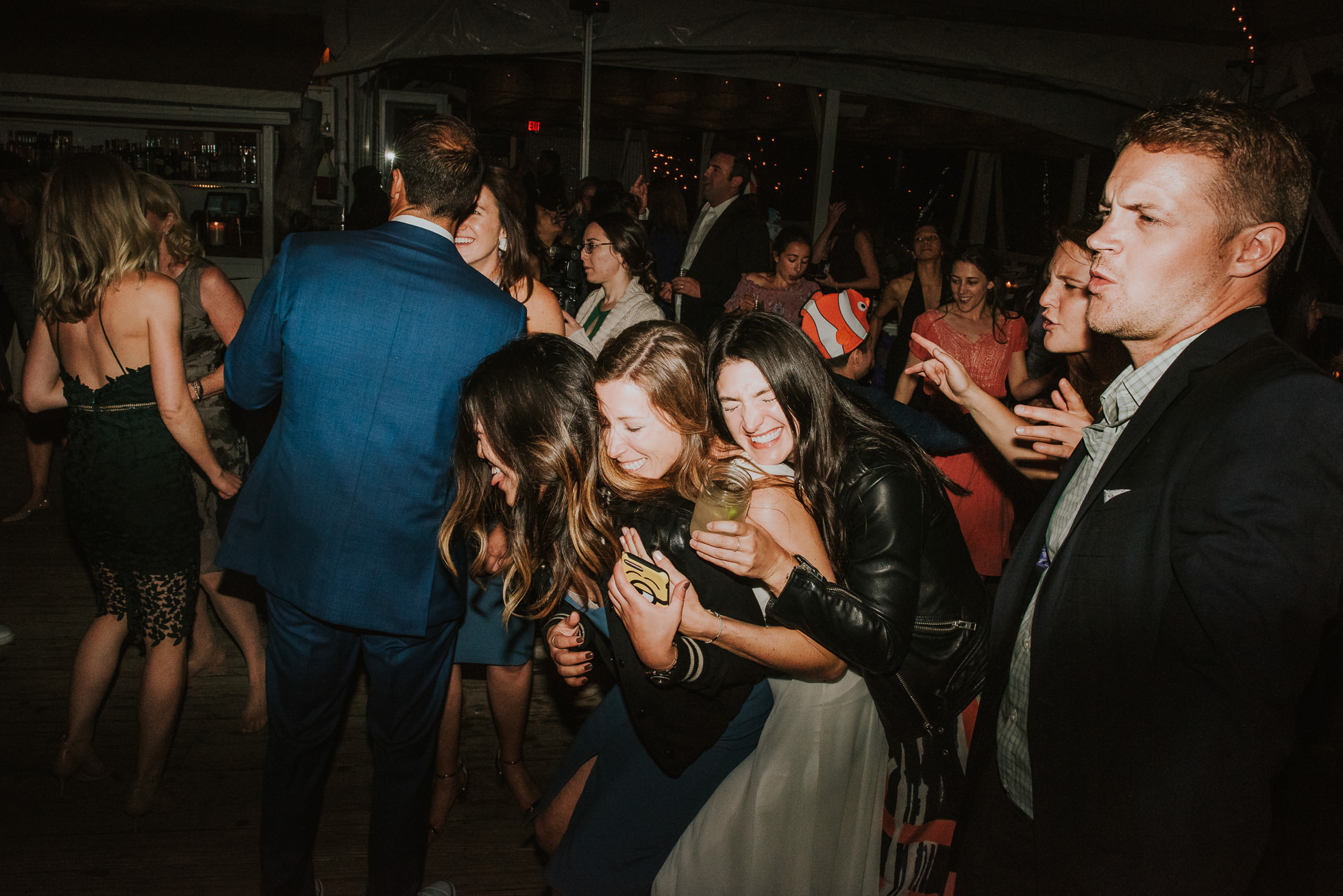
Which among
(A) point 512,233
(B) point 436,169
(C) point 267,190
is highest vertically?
(C) point 267,190

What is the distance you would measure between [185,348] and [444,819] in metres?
→ 1.71

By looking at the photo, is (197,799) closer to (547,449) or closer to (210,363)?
(210,363)

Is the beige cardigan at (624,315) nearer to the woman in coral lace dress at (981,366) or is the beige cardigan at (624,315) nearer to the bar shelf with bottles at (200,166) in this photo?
the woman in coral lace dress at (981,366)

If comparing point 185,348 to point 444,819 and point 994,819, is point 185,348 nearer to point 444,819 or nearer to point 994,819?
point 444,819

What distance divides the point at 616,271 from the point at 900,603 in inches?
85.1

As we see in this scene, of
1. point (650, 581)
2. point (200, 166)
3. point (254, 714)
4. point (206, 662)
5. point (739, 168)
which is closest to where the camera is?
point (650, 581)

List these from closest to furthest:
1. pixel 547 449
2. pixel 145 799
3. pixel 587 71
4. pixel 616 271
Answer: pixel 547 449 < pixel 145 799 < pixel 616 271 < pixel 587 71

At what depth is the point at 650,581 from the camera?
57.0 inches

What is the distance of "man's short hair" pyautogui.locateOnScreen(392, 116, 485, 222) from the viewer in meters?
1.92

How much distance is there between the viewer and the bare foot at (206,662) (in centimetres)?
330

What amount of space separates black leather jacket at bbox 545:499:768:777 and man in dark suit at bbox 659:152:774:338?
320 cm

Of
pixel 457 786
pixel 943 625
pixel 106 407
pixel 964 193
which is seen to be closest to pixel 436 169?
pixel 106 407

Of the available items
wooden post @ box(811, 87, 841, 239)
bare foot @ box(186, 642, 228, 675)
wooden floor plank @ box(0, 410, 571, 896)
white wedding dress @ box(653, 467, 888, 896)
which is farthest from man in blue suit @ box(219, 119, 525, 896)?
wooden post @ box(811, 87, 841, 239)

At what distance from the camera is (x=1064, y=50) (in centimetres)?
570
